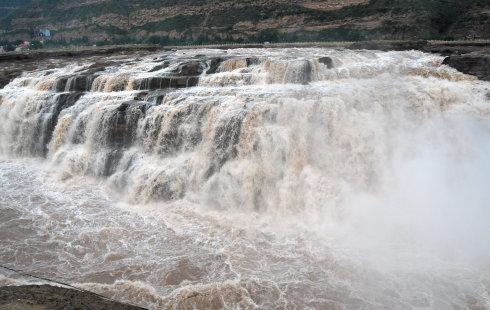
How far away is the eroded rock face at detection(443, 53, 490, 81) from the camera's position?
16888mm

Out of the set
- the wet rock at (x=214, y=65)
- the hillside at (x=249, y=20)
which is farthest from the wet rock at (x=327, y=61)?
the hillside at (x=249, y=20)

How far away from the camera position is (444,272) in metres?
9.48

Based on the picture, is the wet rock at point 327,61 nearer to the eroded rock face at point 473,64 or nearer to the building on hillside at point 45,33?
the eroded rock face at point 473,64

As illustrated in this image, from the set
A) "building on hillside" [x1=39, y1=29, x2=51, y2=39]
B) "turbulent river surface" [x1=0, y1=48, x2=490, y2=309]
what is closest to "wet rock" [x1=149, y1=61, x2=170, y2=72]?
"turbulent river surface" [x1=0, y1=48, x2=490, y2=309]

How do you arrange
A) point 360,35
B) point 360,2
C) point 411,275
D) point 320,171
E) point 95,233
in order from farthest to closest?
point 360,2 → point 360,35 → point 320,171 → point 95,233 → point 411,275

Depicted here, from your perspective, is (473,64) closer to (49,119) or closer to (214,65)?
(214,65)

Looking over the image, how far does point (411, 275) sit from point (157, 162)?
8481 millimetres

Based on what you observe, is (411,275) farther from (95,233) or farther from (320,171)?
(95,233)

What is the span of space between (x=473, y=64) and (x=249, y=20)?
2848 centimetres

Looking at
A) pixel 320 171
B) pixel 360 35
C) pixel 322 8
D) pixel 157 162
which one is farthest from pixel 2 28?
pixel 320 171

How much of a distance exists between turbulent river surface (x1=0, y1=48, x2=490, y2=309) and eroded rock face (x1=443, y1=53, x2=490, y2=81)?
0.66m

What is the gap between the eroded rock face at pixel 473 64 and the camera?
16.9 metres

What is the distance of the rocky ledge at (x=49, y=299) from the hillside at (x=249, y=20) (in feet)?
99.5

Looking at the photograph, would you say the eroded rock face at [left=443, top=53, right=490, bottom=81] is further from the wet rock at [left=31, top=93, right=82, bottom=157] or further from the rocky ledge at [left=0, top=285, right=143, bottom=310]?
the rocky ledge at [left=0, top=285, right=143, bottom=310]
